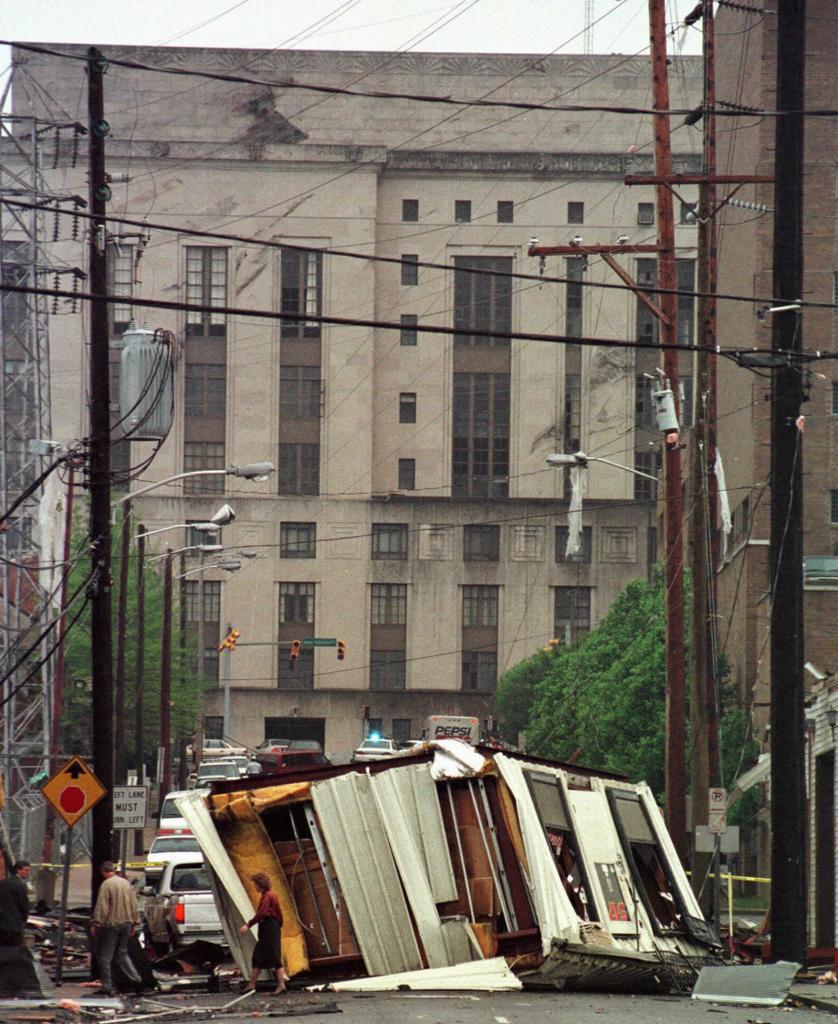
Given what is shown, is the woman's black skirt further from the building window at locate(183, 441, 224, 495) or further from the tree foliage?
the building window at locate(183, 441, 224, 495)

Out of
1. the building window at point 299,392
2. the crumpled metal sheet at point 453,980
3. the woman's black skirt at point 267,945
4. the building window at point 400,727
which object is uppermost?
the building window at point 299,392

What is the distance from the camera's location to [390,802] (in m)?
21.9

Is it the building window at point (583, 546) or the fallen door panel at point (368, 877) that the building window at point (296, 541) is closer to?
the building window at point (583, 546)

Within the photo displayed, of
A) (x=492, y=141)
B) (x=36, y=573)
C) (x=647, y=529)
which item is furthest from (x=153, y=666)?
(x=492, y=141)

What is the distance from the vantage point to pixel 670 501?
32.2 m

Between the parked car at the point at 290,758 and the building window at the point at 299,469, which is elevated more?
the building window at the point at 299,469

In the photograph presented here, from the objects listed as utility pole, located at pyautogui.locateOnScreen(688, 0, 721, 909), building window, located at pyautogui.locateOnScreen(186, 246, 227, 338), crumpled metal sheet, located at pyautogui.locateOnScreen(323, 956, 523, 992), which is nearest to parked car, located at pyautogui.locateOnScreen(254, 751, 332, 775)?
utility pole, located at pyautogui.locateOnScreen(688, 0, 721, 909)

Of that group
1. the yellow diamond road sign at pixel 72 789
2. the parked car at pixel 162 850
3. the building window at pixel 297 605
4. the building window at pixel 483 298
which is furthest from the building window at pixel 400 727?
the yellow diamond road sign at pixel 72 789

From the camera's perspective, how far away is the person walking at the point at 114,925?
22.5 meters

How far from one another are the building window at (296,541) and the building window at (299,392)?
6860mm

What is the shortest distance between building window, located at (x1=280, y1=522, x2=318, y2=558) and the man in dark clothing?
8411 cm

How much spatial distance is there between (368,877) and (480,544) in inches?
3410

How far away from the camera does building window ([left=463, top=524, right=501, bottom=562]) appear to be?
108 meters

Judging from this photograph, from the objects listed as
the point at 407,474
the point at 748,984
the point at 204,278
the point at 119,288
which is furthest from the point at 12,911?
the point at 119,288
